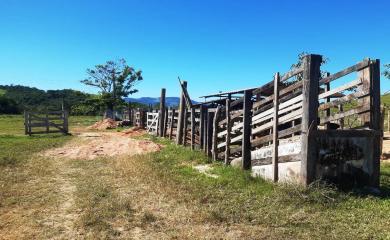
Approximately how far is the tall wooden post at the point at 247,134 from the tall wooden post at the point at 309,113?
256cm

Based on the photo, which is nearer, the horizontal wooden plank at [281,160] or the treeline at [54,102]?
the horizontal wooden plank at [281,160]

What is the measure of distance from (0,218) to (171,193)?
10.6 ft

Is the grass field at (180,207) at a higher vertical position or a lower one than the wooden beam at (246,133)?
lower

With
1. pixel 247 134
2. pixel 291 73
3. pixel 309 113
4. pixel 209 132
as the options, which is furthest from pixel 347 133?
pixel 209 132

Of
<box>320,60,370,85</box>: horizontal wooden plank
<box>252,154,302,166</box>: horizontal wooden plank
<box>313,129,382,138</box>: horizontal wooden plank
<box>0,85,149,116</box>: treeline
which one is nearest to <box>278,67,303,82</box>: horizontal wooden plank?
<box>320,60,370,85</box>: horizontal wooden plank

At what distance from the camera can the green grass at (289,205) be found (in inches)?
243

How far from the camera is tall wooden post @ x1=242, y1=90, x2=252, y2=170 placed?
10791mm

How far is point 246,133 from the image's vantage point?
10867 millimetres

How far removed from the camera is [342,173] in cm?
855

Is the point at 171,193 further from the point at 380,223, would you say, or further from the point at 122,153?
the point at 122,153

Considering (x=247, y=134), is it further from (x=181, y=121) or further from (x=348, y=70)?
(x=181, y=121)

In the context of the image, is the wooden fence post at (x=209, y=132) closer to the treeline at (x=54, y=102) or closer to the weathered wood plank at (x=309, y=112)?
the weathered wood plank at (x=309, y=112)

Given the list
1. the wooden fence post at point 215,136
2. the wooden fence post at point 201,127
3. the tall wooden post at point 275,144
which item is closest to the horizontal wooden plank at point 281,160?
the tall wooden post at point 275,144

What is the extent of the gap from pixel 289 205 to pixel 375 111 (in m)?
2.98
